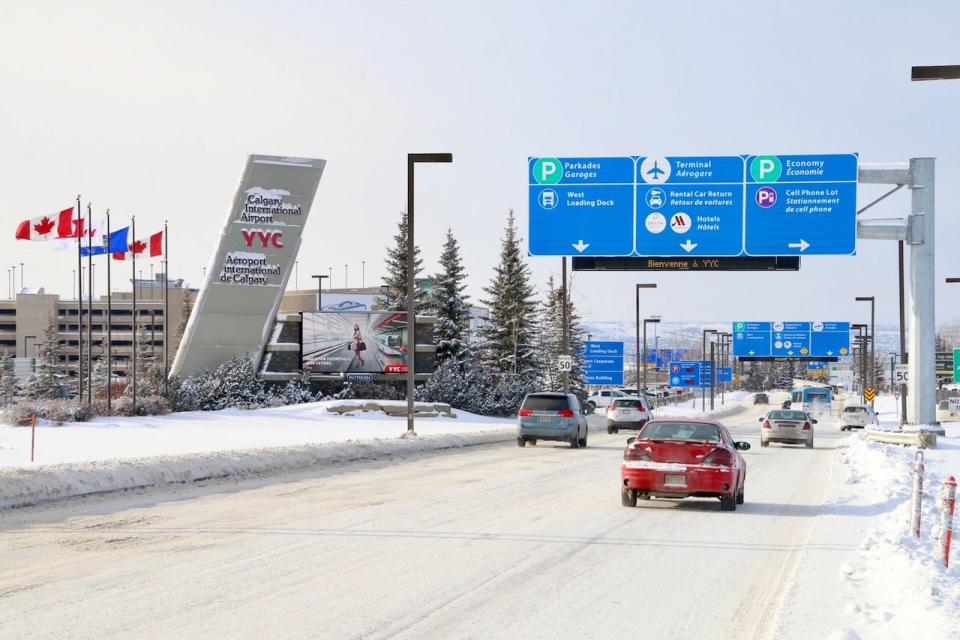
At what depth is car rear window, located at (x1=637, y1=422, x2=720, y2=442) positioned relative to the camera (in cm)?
1730

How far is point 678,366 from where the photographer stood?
106 m

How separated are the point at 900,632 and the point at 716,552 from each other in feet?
15.9

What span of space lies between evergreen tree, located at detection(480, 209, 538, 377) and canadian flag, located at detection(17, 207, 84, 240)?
104 ft

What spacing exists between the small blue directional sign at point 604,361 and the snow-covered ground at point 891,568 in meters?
52.6

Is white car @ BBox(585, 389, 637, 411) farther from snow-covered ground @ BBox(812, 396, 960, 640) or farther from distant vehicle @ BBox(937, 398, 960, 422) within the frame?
snow-covered ground @ BBox(812, 396, 960, 640)

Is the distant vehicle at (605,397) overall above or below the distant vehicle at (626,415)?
below

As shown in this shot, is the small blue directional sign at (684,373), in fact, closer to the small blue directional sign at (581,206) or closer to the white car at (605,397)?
the white car at (605,397)

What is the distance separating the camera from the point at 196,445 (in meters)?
31.6

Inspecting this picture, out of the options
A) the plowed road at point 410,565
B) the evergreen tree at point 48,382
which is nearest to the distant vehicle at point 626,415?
the plowed road at point 410,565

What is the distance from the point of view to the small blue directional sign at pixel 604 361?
244 ft

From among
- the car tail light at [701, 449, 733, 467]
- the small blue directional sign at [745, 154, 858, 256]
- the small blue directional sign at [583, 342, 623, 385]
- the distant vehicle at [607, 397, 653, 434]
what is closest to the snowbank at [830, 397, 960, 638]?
the car tail light at [701, 449, 733, 467]

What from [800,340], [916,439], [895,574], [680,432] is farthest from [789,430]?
[800,340]

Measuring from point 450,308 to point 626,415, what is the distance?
2335 cm

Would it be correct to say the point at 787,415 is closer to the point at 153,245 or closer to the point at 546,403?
the point at 546,403
